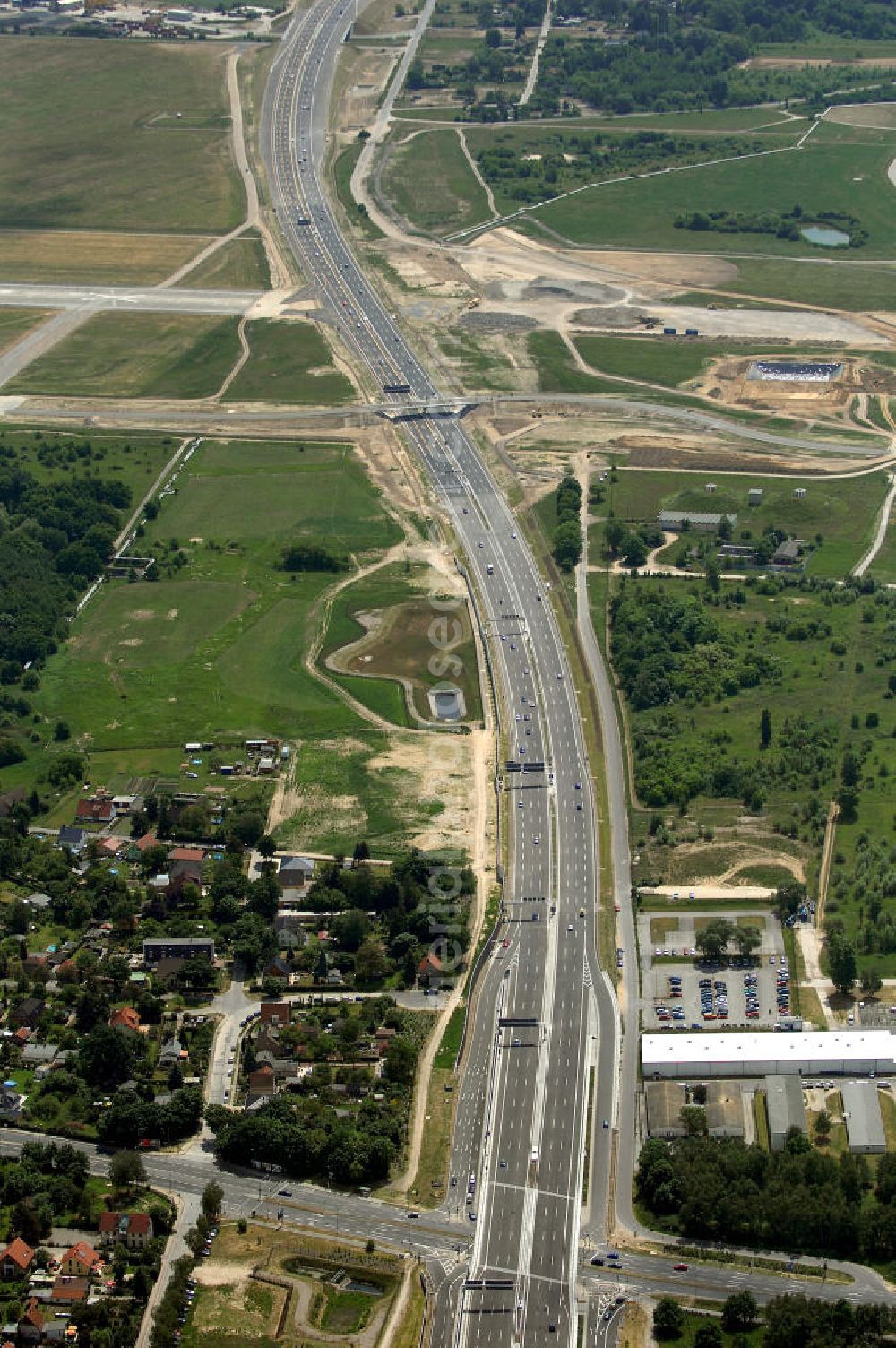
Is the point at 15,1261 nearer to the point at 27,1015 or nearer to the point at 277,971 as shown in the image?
the point at 27,1015

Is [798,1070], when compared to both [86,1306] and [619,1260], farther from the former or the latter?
[86,1306]

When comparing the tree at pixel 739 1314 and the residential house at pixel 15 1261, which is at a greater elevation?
the tree at pixel 739 1314

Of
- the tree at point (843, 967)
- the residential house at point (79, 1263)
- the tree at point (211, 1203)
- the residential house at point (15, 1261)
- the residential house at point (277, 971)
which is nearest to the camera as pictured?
the residential house at point (15, 1261)

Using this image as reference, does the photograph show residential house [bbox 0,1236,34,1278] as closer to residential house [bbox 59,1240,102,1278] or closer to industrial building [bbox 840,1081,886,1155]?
residential house [bbox 59,1240,102,1278]

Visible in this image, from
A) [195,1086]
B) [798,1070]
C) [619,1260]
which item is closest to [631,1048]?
[798,1070]

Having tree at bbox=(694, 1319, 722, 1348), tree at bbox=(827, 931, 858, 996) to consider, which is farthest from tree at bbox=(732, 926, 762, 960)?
tree at bbox=(694, 1319, 722, 1348)

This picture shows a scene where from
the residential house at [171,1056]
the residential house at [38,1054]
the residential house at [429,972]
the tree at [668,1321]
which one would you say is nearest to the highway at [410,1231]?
the tree at [668,1321]

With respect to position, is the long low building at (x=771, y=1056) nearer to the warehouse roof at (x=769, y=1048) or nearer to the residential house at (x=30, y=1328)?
the warehouse roof at (x=769, y=1048)
